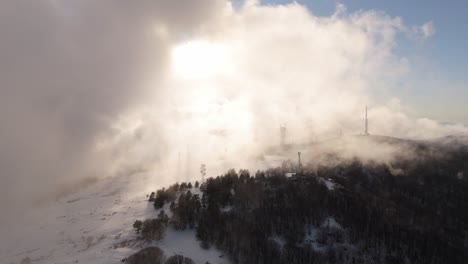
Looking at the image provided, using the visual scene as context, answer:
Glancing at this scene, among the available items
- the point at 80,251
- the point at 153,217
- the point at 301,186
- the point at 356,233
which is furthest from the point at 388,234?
the point at 80,251

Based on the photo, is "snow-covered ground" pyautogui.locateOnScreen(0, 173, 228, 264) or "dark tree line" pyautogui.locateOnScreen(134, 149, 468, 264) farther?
"dark tree line" pyautogui.locateOnScreen(134, 149, 468, 264)

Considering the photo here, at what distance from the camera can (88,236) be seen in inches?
4584

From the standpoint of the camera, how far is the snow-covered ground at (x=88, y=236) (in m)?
104

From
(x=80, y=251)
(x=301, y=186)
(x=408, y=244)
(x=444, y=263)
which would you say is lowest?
(x=444, y=263)

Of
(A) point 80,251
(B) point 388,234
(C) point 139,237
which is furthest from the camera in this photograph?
(B) point 388,234

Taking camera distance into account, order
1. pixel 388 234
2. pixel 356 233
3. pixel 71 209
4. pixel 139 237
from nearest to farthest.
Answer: pixel 139 237
pixel 356 233
pixel 388 234
pixel 71 209

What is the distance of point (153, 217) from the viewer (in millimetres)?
126812

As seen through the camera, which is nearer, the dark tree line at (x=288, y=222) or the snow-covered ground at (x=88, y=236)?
the snow-covered ground at (x=88, y=236)

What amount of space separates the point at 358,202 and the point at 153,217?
303 ft

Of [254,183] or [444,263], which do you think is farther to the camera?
[444,263]

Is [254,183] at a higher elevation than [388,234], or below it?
higher

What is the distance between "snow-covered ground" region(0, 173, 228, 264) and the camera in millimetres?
104062

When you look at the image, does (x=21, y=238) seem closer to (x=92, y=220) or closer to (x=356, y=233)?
(x=92, y=220)

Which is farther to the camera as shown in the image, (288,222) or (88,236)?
(288,222)
